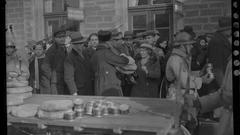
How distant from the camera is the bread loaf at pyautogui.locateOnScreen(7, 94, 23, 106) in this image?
1.47 meters

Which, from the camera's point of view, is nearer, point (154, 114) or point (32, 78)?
point (154, 114)

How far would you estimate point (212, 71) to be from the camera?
3.99 feet

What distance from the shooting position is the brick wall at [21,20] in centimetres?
148

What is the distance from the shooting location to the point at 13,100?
4.87 feet

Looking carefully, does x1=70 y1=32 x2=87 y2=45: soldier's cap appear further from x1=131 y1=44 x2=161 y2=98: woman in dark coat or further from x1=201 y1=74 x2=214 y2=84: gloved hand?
x1=201 y1=74 x2=214 y2=84: gloved hand

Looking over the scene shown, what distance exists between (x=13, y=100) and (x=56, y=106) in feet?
0.91

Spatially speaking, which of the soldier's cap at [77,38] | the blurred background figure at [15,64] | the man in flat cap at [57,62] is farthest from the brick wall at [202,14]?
the blurred background figure at [15,64]

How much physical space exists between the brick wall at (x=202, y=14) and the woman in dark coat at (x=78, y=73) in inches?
19.8

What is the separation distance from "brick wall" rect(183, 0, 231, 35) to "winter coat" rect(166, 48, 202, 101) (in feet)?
0.43

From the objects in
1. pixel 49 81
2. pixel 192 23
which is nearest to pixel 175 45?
pixel 192 23

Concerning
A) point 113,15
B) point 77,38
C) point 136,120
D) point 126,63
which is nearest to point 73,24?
point 77,38

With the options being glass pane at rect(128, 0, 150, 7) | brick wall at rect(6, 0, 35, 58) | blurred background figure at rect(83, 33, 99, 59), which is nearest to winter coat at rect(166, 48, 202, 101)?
glass pane at rect(128, 0, 150, 7)

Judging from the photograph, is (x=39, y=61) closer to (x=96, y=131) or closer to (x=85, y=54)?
(x=85, y=54)

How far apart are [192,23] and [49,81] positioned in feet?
2.44
